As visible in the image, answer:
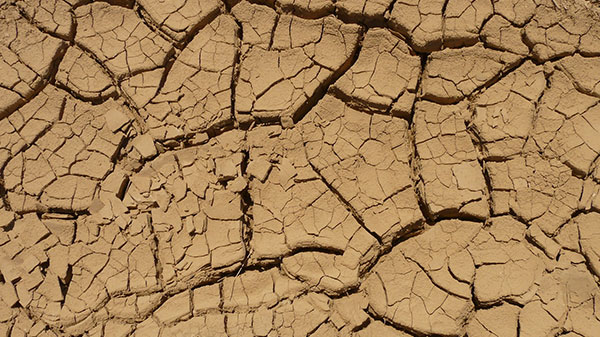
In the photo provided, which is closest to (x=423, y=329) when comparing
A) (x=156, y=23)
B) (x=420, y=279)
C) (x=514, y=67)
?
(x=420, y=279)

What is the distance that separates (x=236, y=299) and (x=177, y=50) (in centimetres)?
115

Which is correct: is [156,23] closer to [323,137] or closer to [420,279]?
[323,137]

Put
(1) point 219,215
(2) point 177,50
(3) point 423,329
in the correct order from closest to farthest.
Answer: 1. (3) point 423,329
2. (1) point 219,215
3. (2) point 177,50

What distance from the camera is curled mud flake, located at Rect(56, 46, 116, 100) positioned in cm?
243

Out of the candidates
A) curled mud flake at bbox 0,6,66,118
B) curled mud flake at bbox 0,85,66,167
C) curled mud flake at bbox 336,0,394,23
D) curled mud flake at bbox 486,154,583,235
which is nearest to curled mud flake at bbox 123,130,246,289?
curled mud flake at bbox 0,85,66,167

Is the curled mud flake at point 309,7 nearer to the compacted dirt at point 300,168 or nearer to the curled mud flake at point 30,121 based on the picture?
the compacted dirt at point 300,168

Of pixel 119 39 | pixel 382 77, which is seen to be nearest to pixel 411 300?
pixel 382 77

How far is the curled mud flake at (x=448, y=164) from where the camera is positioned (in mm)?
2281

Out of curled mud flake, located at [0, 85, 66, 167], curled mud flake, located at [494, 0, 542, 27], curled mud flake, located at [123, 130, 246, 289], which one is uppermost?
curled mud flake, located at [494, 0, 542, 27]

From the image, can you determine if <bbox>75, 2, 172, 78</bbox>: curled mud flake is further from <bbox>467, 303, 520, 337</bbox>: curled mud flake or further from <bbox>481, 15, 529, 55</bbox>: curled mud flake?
<bbox>467, 303, 520, 337</bbox>: curled mud flake

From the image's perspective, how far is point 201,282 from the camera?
88.2 inches

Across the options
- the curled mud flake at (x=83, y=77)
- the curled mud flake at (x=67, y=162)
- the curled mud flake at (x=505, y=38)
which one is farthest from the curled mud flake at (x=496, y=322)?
the curled mud flake at (x=83, y=77)

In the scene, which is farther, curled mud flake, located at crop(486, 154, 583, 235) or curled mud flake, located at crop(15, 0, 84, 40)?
curled mud flake, located at crop(15, 0, 84, 40)

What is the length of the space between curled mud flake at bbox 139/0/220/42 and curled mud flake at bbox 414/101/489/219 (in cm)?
105
